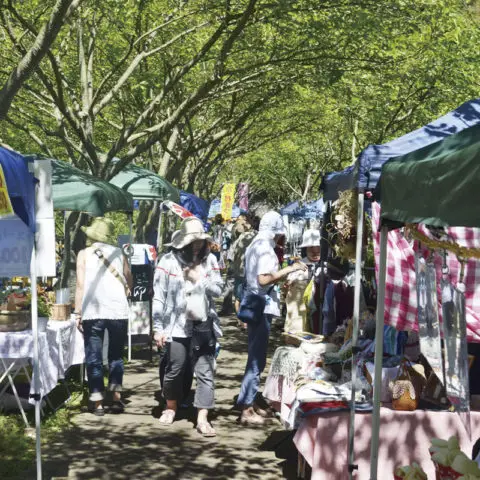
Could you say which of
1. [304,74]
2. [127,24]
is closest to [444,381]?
Answer: [304,74]

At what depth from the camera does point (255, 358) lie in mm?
A: 7941

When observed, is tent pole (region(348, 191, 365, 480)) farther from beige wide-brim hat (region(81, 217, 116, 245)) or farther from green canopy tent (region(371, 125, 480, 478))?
beige wide-brim hat (region(81, 217, 116, 245))

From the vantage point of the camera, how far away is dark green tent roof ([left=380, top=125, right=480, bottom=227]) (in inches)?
128

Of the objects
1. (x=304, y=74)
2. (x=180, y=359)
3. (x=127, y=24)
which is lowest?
(x=180, y=359)

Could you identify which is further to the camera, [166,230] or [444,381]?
[166,230]

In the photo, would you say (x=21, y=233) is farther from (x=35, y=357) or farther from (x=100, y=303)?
(x=100, y=303)

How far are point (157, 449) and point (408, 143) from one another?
3450 millimetres

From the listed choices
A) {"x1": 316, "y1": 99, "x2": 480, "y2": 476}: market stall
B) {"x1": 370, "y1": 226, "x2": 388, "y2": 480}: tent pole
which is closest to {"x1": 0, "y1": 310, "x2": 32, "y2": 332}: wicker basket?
{"x1": 316, "y1": 99, "x2": 480, "y2": 476}: market stall

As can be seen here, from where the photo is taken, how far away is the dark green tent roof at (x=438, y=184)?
3254 mm

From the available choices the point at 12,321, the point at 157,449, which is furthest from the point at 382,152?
the point at 12,321

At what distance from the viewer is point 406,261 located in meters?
6.27

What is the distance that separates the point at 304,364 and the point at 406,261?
1412mm

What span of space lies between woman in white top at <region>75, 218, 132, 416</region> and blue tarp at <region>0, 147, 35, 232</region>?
267 cm

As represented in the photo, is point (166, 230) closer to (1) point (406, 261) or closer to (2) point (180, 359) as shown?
(2) point (180, 359)
